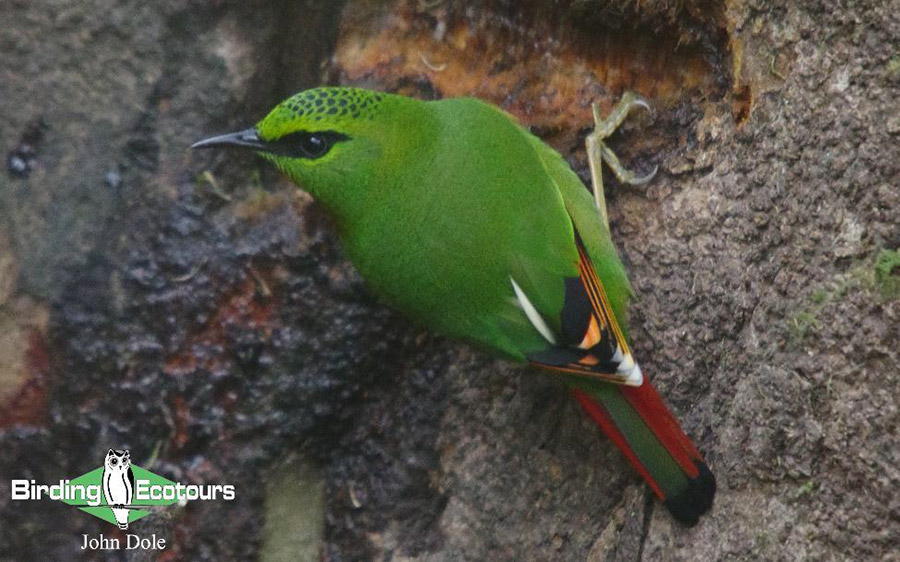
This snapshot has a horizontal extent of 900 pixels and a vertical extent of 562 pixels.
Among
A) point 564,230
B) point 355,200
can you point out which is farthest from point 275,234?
point 564,230

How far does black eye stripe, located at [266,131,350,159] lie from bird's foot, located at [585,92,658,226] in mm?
717

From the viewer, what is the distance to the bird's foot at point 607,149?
2.80 metres

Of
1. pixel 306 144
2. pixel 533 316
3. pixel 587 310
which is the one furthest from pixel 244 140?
pixel 587 310

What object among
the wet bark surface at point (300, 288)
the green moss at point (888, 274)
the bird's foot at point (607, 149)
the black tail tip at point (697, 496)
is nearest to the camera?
the green moss at point (888, 274)

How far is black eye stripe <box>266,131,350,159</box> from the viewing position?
8.11ft

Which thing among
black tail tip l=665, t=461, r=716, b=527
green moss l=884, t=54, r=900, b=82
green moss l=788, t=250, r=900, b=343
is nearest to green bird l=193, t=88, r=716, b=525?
black tail tip l=665, t=461, r=716, b=527

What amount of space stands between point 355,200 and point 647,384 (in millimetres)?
850

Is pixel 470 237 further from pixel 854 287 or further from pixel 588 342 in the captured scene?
pixel 854 287

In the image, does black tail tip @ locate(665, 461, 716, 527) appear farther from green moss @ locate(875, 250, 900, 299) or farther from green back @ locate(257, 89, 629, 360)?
green moss @ locate(875, 250, 900, 299)

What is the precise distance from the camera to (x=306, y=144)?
249 cm

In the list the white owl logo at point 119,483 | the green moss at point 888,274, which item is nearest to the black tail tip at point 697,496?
the green moss at point 888,274

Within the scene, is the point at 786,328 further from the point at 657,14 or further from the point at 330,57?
the point at 330,57

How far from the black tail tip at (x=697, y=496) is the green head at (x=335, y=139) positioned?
106 cm

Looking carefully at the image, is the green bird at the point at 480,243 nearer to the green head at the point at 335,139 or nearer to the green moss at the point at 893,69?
the green head at the point at 335,139
